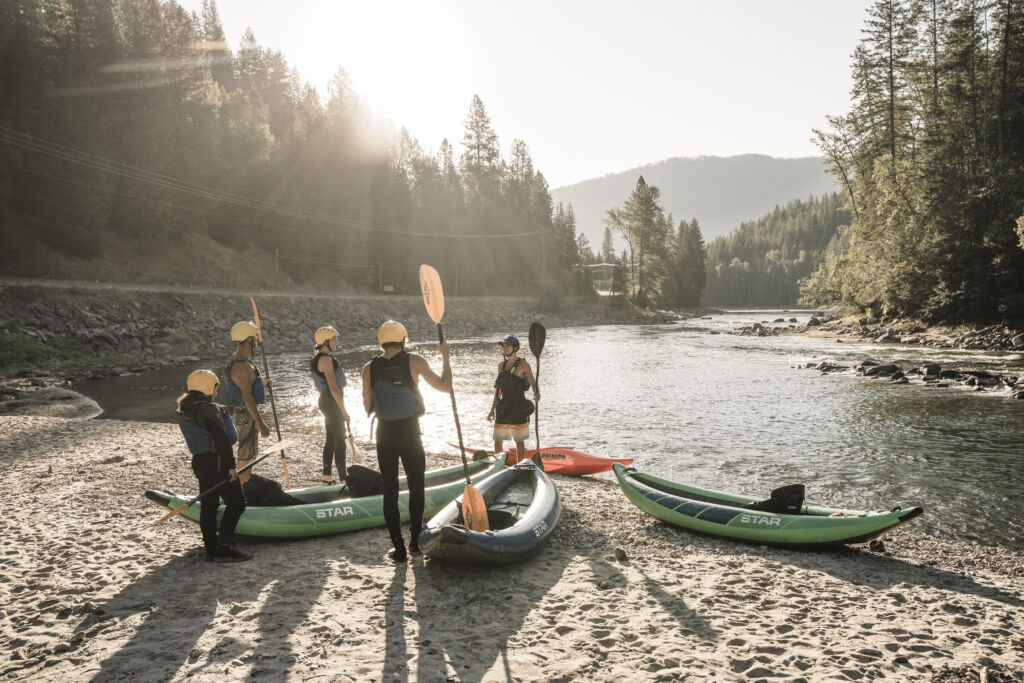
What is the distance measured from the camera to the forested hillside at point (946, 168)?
34.4 meters

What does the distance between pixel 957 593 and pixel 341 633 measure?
6.44m

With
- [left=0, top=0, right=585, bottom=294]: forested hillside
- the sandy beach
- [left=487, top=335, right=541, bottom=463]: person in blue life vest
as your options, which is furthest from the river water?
[left=0, top=0, right=585, bottom=294]: forested hillside

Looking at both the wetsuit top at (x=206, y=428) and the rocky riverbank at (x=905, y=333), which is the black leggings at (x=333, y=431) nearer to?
the wetsuit top at (x=206, y=428)

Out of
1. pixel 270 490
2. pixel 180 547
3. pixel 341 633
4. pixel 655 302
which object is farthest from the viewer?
pixel 655 302

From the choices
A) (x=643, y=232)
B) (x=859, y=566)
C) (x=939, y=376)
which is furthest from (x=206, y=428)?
(x=643, y=232)

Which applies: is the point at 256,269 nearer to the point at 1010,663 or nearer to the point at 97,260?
the point at 97,260

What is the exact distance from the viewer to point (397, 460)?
6.02 meters

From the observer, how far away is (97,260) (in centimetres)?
3791

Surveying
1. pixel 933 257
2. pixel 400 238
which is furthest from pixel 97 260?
pixel 933 257

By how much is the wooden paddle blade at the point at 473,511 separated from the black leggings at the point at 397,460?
0.53m

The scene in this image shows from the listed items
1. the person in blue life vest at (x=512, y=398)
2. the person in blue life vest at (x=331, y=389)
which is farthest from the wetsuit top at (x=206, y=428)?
the person in blue life vest at (x=512, y=398)

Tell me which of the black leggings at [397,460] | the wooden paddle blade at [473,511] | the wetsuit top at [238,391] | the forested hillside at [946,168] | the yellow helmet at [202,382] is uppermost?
the forested hillside at [946,168]

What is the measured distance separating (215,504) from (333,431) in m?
2.77

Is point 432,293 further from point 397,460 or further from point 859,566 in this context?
point 859,566
